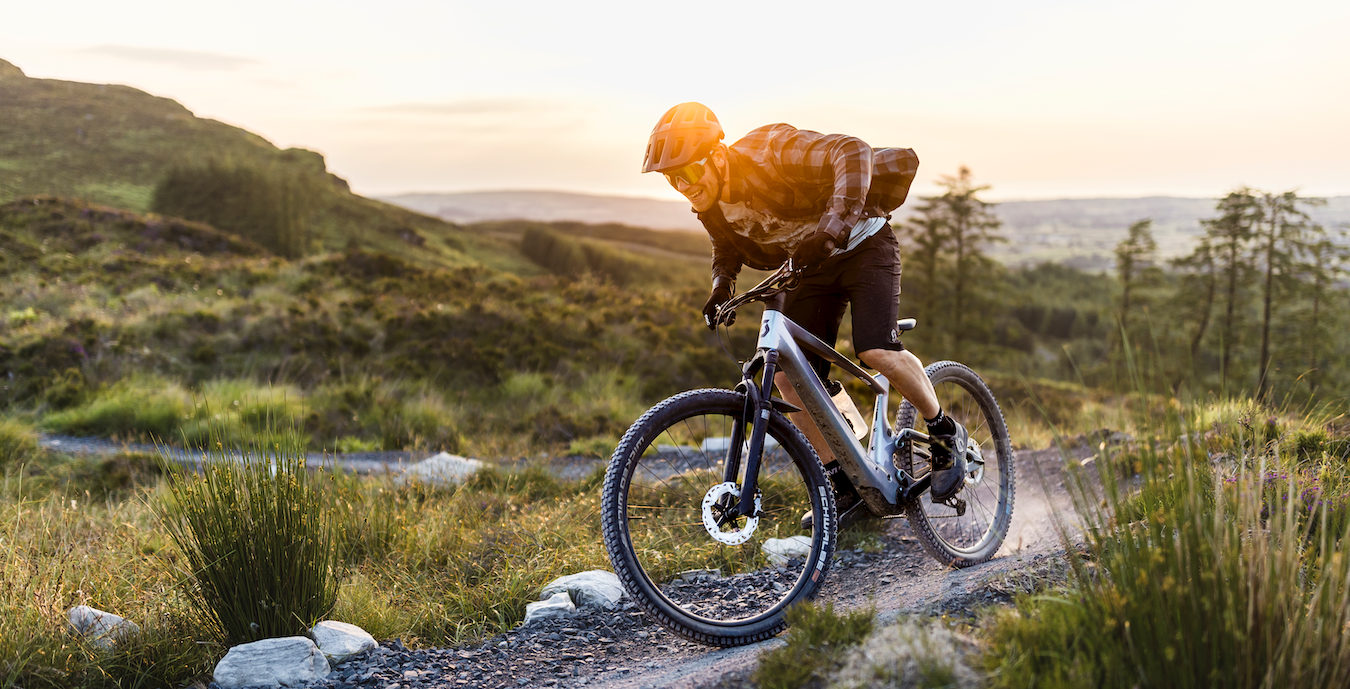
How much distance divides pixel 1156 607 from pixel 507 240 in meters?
71.1

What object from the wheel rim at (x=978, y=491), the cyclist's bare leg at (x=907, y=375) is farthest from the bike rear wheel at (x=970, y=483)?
the cyclist's bare leg at (x=907, y=375)

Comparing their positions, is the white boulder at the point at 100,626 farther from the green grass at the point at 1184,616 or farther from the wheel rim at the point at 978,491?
the wheel rim at the point at 978,491

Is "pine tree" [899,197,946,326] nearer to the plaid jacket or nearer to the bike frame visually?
the bike frame

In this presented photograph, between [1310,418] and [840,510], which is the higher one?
[1310,418]

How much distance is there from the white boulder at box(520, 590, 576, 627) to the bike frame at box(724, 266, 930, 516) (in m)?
1.07

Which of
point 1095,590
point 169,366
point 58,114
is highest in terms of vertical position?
point 58,114

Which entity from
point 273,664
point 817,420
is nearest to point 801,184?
point 817,420

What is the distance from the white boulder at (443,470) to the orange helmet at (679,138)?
11.1 ft

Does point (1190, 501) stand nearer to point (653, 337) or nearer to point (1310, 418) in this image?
point (1310, 418)

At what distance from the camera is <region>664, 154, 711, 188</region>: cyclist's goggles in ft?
9.78

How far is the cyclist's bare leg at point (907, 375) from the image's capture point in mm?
3445

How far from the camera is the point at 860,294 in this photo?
3.38 metres

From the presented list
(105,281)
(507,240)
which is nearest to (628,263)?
(507,240)

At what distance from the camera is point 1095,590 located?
6.91ft
